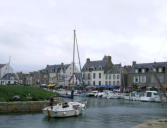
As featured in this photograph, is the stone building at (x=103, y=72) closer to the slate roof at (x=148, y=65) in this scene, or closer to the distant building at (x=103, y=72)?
the distant building at (x=103, y=72)

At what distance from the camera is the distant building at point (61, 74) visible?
4075 inches

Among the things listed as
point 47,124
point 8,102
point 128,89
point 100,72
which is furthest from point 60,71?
point 47,124

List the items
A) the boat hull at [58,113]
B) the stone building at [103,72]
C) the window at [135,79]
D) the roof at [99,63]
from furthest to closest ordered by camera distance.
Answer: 1. the roof at [99,63]
2. the stone building at [103,72]
3. the window at [135,79]
4. the boat hull at [58,113]

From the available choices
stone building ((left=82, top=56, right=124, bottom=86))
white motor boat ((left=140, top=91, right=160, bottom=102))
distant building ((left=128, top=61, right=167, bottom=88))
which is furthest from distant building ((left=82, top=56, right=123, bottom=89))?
white motor boat ((left=140, top=91, right=160, bottom=102))

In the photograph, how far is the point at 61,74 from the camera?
10419 centimetres

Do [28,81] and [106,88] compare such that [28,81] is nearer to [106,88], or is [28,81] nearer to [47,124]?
[106,88]

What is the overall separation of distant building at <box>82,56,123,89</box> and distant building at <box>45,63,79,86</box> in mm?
9378

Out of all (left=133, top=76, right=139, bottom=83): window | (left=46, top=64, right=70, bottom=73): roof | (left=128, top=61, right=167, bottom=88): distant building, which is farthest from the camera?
(left=46, top=64, right=70, bottom=73): roof

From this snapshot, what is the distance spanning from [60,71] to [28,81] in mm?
25893

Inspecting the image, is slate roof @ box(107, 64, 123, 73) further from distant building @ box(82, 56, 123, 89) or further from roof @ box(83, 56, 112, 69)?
roof @ box(83, 56, 112, 69)

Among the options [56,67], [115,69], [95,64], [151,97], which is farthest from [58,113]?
[56,67]

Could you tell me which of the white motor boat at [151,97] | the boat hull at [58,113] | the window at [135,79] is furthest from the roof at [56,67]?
the boat hull at [58,113]

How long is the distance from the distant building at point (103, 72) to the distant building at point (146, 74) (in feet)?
20.1

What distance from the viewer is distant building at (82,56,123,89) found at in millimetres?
86562
